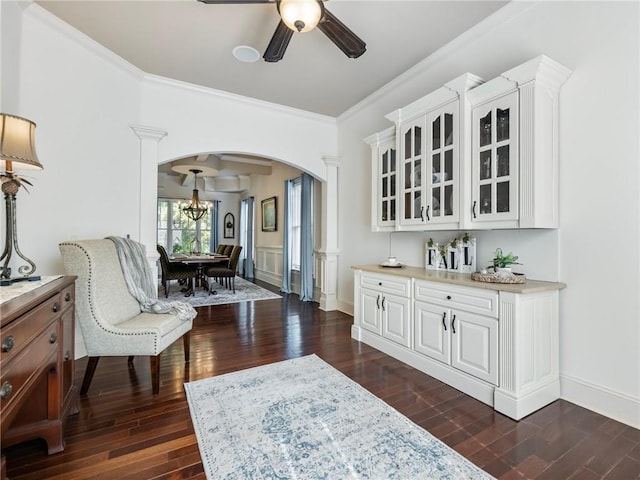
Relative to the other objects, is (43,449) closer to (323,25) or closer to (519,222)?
(323,25)

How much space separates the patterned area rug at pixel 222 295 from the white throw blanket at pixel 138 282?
8.03ft

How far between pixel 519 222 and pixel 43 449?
3.20 metres

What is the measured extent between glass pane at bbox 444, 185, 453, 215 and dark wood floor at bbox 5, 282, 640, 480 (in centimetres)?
142

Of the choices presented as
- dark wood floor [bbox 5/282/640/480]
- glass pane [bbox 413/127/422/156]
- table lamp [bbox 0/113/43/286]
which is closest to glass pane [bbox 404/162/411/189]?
glass pane [bbox 413/127/422/156]

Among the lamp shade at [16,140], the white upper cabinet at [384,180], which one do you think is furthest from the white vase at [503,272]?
the lamp shade at [16,140]

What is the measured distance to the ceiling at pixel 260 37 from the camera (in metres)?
2.53

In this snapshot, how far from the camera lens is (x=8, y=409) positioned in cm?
109

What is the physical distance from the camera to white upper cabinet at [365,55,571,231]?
2.12m

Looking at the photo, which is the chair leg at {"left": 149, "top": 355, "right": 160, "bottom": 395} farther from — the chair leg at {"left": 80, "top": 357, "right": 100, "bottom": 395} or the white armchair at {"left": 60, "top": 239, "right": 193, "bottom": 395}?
the chair leg at {"left": 80, "top": 357, "right": 100, "bottom": 395}

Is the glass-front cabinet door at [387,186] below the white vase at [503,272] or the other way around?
the other way around

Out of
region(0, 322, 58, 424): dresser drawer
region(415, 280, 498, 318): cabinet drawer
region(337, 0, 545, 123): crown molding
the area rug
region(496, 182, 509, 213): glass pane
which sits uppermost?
region(337, 0, 545, 123): crown molding

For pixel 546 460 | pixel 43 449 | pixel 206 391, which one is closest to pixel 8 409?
pixel 43 449

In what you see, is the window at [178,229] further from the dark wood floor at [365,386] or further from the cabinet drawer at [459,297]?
the cabinet drawer at [459,297]

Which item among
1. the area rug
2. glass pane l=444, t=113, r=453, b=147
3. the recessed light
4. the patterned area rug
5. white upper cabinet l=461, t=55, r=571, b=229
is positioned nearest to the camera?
the area rug
